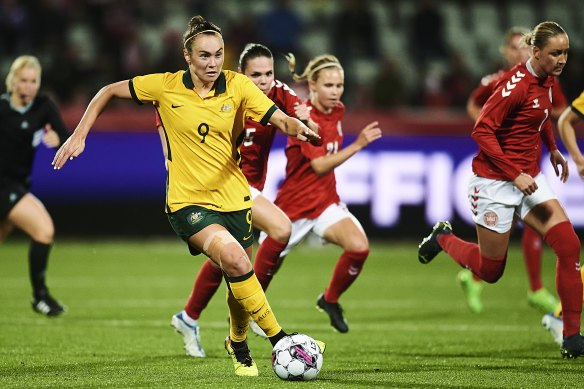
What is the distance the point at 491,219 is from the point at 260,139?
1931 mm

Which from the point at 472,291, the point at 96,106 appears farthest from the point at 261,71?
the point at 472,291

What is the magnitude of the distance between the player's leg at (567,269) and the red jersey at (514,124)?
415 mm

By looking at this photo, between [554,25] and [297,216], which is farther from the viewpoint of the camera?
[297,216]

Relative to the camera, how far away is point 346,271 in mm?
7898

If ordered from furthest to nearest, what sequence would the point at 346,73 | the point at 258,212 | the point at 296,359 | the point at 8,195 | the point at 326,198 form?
the point at 346,73 → the point at 8,195 → the point at 326,198 → the point at 258,212 → the point at 296,359

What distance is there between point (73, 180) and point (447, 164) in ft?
20.1

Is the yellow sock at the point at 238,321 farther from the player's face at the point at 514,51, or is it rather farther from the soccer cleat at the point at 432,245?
the player's face at the point at 514,51

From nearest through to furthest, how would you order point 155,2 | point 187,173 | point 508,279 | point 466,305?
point 187,173 → point 466,305 → point 508,279 → point 155,2

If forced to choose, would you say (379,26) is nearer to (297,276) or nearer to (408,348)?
(297,276)

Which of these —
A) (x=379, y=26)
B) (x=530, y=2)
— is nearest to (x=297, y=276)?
(x=379, y=26)

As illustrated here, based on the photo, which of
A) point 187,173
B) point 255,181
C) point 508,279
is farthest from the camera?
point 508,279

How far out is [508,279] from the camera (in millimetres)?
12422

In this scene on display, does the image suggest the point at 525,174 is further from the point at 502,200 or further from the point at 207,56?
the point at 207,56

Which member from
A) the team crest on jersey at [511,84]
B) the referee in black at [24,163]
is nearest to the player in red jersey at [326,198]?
the team crest on jersey at [511,84]
